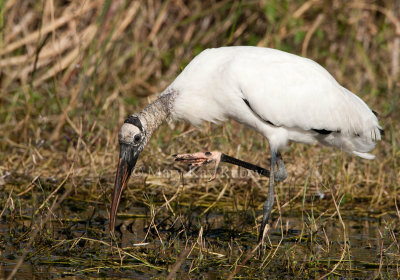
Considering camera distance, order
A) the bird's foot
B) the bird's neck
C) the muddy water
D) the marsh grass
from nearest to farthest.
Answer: the muddy water, the marsh grass, the bird's neck, the bird's foot

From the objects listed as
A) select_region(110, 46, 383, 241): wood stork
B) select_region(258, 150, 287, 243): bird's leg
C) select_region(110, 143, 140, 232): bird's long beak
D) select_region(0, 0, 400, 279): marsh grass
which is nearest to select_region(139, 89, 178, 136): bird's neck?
select_region(110, 46, 383, 241): wood stork

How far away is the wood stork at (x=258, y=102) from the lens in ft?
14.6

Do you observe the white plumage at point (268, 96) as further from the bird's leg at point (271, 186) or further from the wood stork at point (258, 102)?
the bird's leg at point (271, 186)

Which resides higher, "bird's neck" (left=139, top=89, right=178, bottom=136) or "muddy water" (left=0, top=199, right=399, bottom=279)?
"bird's neck" (left=139, top=89, right=178, bottom=136)

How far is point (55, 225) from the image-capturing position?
4391 mm

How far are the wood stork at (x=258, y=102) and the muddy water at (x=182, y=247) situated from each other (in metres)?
0.33

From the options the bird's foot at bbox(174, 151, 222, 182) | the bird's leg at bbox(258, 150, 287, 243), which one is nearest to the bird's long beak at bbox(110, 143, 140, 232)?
the bird's foot at bbox(174, 151, 222, 182)

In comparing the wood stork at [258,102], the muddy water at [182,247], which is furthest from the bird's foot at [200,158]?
the muddy water at [182,247]

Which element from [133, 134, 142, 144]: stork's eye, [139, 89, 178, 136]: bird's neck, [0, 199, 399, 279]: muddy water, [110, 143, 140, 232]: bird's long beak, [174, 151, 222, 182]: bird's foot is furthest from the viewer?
[174, 151, 222, 182]: bird's foot

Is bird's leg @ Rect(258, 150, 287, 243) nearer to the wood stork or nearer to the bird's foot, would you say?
the wood stork

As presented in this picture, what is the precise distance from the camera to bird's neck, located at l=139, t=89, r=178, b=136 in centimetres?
457

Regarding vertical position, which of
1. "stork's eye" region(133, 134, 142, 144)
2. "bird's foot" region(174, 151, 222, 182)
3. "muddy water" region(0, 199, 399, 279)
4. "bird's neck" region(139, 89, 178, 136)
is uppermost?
"bird's neck" region(139, 89, 178, 136)

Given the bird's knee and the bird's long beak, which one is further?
the bird's knee

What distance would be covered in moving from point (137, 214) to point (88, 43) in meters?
2.86
